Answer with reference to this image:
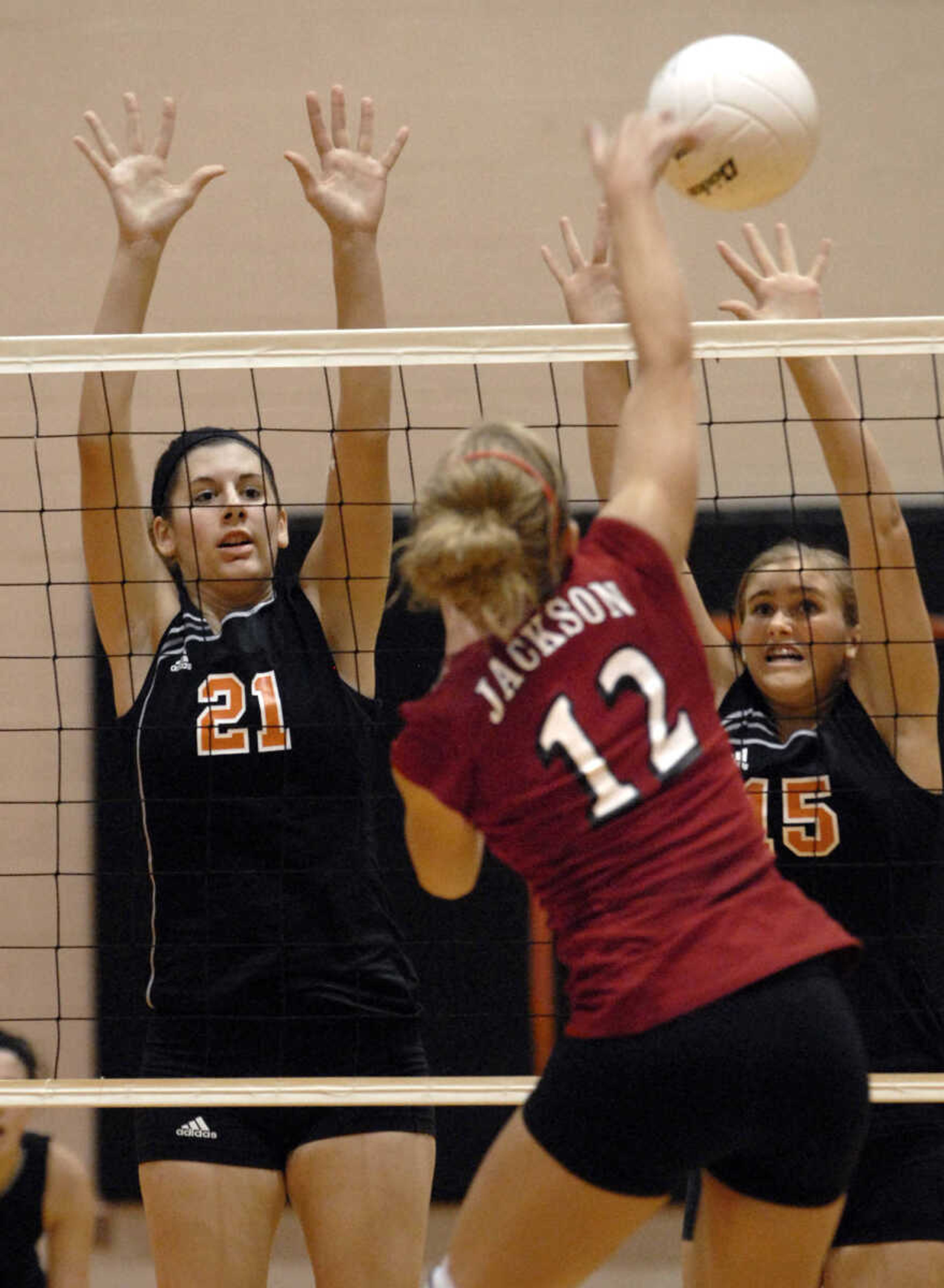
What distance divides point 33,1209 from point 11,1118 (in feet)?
0.73

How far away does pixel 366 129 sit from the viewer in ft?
10.3

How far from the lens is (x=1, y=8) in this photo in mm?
4859

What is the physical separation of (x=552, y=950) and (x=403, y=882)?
479 mm

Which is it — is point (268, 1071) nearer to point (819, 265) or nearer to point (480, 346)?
point (480, 346)

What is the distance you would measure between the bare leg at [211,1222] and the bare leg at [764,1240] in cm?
97

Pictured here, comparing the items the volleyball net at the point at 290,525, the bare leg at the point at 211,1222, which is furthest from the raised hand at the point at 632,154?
the volleyball net at the point at 290,525

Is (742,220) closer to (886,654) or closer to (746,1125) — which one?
(886,654)

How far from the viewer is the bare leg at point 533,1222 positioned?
185 centimetres

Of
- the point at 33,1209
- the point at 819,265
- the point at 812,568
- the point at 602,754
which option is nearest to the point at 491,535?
the point at 602,754

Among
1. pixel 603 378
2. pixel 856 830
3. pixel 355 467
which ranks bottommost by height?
pixel 856 830

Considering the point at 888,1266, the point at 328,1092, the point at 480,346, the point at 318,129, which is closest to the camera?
the point at 888,1266

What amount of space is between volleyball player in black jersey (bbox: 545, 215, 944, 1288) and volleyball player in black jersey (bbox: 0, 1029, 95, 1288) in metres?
1.50

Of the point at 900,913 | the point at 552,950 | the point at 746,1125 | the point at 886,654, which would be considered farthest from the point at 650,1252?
the point at 746,1125

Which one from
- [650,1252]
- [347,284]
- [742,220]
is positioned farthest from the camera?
[742,220]
